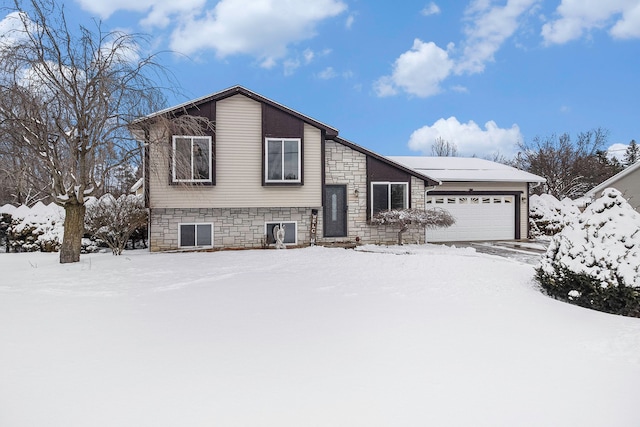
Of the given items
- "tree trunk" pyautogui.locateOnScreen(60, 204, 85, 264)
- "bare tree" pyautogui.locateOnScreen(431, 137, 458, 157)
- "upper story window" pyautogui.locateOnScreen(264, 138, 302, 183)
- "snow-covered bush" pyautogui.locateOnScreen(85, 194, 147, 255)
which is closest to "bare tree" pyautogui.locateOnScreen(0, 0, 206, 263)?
"tree trunk" pyautogui.locateOnScreen(60, 204, 85, 264)

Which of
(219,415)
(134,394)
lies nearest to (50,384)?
(134,394)

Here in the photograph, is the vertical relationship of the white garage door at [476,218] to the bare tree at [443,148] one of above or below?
below

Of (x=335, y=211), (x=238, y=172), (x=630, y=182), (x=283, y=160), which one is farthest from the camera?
(x=630, y=182)

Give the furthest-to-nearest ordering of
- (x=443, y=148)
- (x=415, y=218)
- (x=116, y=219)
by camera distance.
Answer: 1. (x=443, y=148)
2. (x=415, y=218)
3. (x=116, y=219)

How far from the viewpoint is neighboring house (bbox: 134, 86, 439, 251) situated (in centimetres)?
1176

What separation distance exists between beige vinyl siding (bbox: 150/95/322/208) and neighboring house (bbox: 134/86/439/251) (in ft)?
0.10

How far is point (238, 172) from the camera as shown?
1222 cm

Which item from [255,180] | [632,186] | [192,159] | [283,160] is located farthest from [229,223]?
[632,186]

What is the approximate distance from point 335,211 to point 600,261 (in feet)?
27.7

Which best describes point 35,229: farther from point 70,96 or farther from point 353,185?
point 353,185

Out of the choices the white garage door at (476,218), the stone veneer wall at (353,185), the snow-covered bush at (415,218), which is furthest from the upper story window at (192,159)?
the white garage door at (476,218)

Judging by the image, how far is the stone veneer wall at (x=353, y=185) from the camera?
13336 millimetres

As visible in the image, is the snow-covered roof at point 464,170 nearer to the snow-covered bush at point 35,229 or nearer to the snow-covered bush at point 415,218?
the snow-covered bush at point 415,218

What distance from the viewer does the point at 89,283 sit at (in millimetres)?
7215
